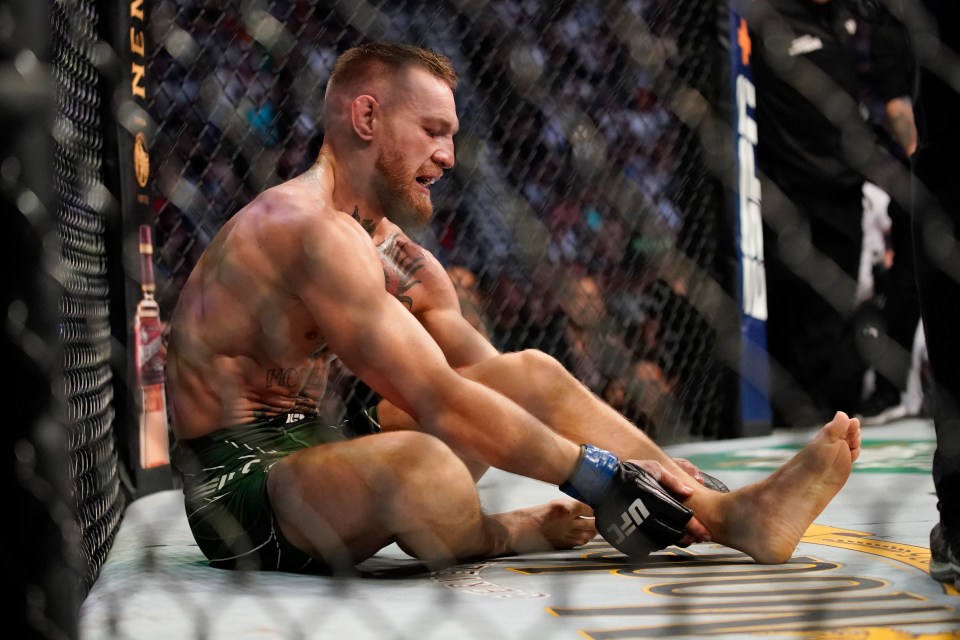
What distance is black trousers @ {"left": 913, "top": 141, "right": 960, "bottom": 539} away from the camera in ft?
4.09

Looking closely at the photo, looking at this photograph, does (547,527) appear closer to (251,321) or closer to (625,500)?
(625,500)

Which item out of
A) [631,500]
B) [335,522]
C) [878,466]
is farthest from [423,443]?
[878,466]

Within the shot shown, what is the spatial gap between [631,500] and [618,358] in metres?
2.26

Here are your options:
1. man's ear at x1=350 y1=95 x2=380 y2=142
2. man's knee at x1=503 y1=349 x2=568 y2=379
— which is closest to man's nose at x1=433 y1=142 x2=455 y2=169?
man's ear at x1=350 y1=95 x2=380 y2=142

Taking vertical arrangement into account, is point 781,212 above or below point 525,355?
above

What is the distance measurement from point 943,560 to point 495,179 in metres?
2.43

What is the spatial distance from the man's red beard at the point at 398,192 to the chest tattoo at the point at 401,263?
20cm

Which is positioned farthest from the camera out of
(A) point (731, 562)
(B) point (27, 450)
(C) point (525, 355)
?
(C) point (525, 355)

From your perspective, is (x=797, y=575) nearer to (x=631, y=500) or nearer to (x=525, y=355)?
(x=631, y=500)

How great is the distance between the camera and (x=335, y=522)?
1410mm

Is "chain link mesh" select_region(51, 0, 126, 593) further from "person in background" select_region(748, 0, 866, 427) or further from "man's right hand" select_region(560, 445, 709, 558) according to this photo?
"person in background" select_region(748, 0, 866, 427)

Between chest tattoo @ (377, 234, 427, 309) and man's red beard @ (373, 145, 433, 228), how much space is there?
20cm

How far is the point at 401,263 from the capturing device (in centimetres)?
198

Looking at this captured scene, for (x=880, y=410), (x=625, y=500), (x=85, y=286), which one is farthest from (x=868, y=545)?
(x=880, y=410)
